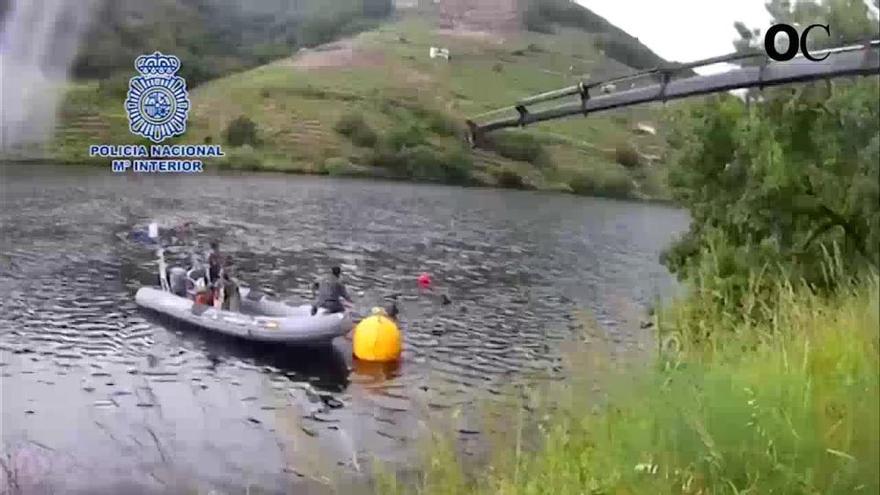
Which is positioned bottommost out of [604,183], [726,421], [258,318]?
[726,421]

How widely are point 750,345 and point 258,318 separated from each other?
67 cm

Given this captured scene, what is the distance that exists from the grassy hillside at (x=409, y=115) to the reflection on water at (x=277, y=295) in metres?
0.03

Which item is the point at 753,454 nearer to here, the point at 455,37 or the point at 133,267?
the point at 455,37

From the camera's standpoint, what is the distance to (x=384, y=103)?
145 centimetres

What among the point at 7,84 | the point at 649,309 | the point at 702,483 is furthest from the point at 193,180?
the point at 702,483

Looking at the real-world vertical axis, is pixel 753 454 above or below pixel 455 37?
below

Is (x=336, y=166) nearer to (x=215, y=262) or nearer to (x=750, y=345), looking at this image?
(x=215, y=262)

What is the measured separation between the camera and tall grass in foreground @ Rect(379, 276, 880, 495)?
1.33 meters

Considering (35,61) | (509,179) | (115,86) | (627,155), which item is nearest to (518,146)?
(509,179)

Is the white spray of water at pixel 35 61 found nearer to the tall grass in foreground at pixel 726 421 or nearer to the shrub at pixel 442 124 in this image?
the shrub at pixel 442 124

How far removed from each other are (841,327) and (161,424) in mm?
926

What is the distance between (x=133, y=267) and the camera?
1438 millimetres

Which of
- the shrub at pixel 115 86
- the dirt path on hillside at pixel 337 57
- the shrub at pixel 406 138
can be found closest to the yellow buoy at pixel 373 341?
the shrub at pixel 406 138

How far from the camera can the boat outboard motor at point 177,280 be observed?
143 centimetres
